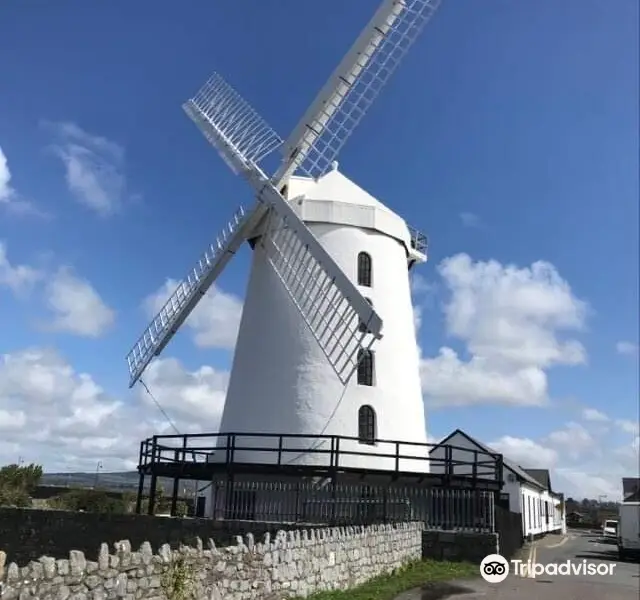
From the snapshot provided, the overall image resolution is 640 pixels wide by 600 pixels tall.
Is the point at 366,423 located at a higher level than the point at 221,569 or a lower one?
higher

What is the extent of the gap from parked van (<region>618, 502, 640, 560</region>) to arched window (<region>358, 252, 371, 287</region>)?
1255 centimetres

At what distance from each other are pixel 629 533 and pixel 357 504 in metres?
12.9

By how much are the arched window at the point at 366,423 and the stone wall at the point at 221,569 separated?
531 centimetres

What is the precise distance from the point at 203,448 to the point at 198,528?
4.27m

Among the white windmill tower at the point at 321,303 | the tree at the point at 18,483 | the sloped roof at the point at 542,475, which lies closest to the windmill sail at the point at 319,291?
the white windmill tower at the point at 321,303

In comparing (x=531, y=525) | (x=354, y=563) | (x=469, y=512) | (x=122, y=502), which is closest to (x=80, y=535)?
(x=354, y=563)

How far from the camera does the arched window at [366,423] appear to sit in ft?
64.8

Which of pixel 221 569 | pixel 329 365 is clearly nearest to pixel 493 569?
pixel 329 365

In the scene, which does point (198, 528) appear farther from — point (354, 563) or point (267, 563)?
point (267, 563)

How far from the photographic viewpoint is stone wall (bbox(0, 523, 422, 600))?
19.2 ft

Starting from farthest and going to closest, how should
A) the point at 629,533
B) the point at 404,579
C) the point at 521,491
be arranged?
the point at 521,491
the point at 629,533
the point at 404,579

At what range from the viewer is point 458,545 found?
16312 millimetres

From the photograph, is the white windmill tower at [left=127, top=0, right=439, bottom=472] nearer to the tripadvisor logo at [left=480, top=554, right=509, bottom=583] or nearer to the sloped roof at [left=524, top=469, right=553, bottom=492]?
the tripadvisor logo at [left=480, top=554, right=509, bottom=583]

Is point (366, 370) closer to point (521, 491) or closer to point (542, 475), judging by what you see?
point (521, 491)
